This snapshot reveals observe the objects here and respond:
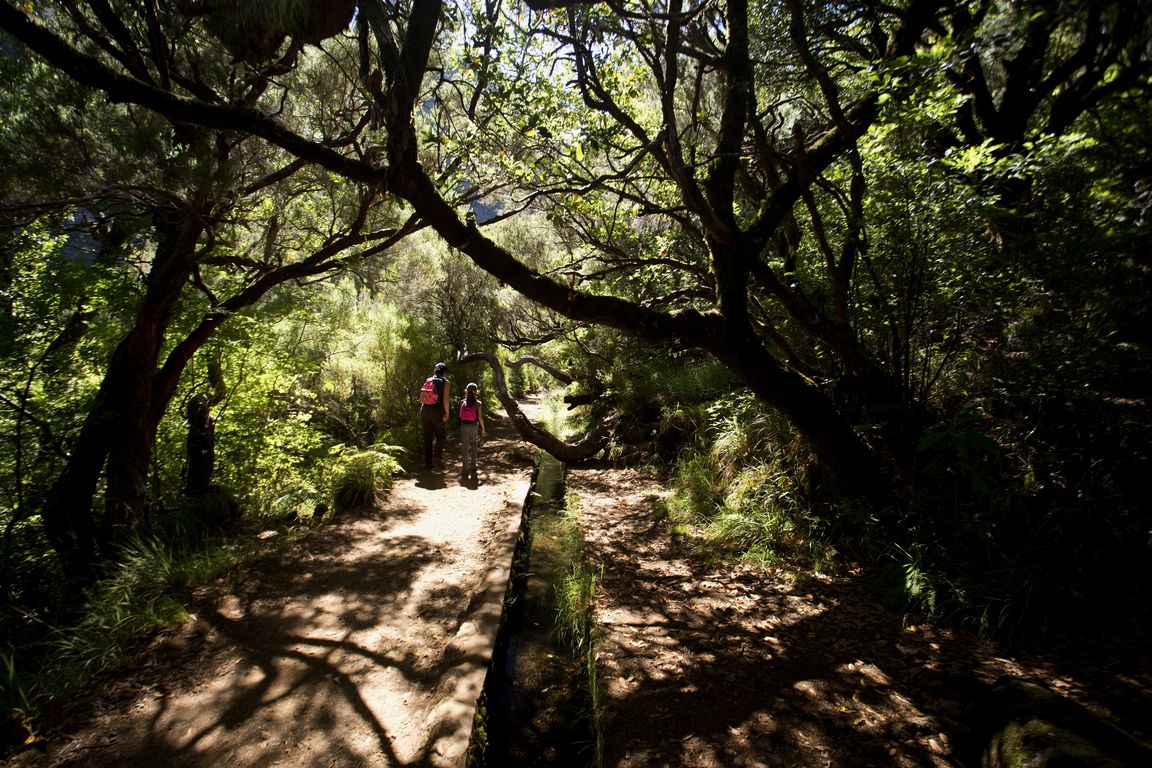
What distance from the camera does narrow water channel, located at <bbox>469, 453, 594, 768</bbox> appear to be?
3.07 meters

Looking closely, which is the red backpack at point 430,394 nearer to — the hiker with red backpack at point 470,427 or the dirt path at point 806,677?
the hiker with red backpack at point 470,427

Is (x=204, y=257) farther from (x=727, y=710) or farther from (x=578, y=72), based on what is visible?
(x=727, y=710)

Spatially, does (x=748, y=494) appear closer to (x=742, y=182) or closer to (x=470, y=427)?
(x=742, y=182)

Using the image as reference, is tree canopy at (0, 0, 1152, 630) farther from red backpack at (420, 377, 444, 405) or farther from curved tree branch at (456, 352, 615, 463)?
curved tree branch at (456, 352, 615, 463)

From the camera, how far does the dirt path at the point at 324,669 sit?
2930 mm

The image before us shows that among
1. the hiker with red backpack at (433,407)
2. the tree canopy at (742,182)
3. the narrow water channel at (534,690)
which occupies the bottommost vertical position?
the narrow water channel at (534,690)

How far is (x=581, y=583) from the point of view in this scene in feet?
15.9

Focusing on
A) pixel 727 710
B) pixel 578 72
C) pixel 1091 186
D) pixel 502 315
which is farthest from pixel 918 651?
pixel 502 315

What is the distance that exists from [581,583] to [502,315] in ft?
46.8

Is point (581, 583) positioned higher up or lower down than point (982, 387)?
lower down

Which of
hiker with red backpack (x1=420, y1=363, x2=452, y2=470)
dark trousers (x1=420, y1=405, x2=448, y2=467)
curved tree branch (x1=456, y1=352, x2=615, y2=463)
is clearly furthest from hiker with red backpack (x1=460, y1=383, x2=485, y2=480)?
curved tree branch (x1=456, y1=352, x2=615, y2=463)

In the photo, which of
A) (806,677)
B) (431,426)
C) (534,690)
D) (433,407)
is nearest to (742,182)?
(806,677)

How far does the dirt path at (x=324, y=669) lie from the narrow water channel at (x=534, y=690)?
0.29m

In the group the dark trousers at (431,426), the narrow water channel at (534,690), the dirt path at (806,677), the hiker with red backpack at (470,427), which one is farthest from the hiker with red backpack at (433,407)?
the dirt path at (806,677)
